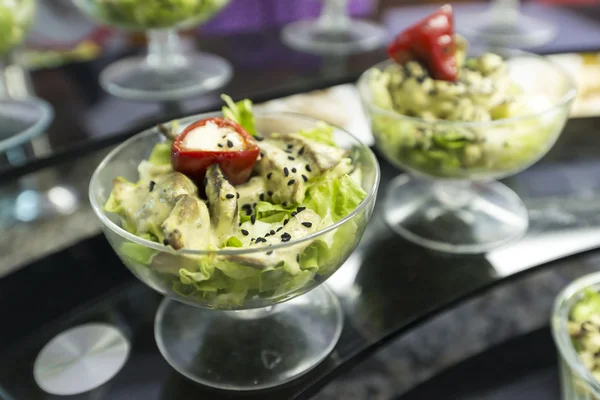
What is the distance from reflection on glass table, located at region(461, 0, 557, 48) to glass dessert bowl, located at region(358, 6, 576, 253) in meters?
0.37

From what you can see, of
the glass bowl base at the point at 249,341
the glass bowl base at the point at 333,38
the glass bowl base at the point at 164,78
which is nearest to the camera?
the glass bowl base at the point at 249,341

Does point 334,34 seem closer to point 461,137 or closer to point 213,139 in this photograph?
point 461,137

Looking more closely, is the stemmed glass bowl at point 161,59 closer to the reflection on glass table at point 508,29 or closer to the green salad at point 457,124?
the green salad at point 457,124

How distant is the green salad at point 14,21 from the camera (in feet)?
3.12

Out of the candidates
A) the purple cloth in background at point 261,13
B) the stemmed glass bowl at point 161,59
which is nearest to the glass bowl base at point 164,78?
the stemmed glass bowl at point 161,59

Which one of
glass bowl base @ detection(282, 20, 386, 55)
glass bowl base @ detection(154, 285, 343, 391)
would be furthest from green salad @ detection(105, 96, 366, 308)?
glass bowl base @ detection(282, 20, 386, 55)

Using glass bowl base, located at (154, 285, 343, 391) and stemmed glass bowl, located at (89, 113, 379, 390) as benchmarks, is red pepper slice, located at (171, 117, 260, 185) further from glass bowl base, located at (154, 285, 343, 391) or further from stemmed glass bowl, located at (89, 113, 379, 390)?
glass bowl base, located at (154, 285, 343, 391)

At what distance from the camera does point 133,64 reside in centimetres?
130

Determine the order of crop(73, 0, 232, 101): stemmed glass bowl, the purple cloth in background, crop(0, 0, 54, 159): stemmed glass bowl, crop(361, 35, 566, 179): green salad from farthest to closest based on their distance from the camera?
the purple cloth in background → crop(73, 0, 232, 101): stemmed glass bowl → crop(0, 0, 54, 159): stemmed glass bowl → crop(361, 35, 566, 179): green salad

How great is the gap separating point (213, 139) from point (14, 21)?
0.57 meters

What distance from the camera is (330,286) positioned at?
86 cm

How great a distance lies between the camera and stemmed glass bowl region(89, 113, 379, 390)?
0.57 m

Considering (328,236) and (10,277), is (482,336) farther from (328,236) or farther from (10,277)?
(10,277)

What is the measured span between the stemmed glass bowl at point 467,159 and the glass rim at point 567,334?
0.17 meters
